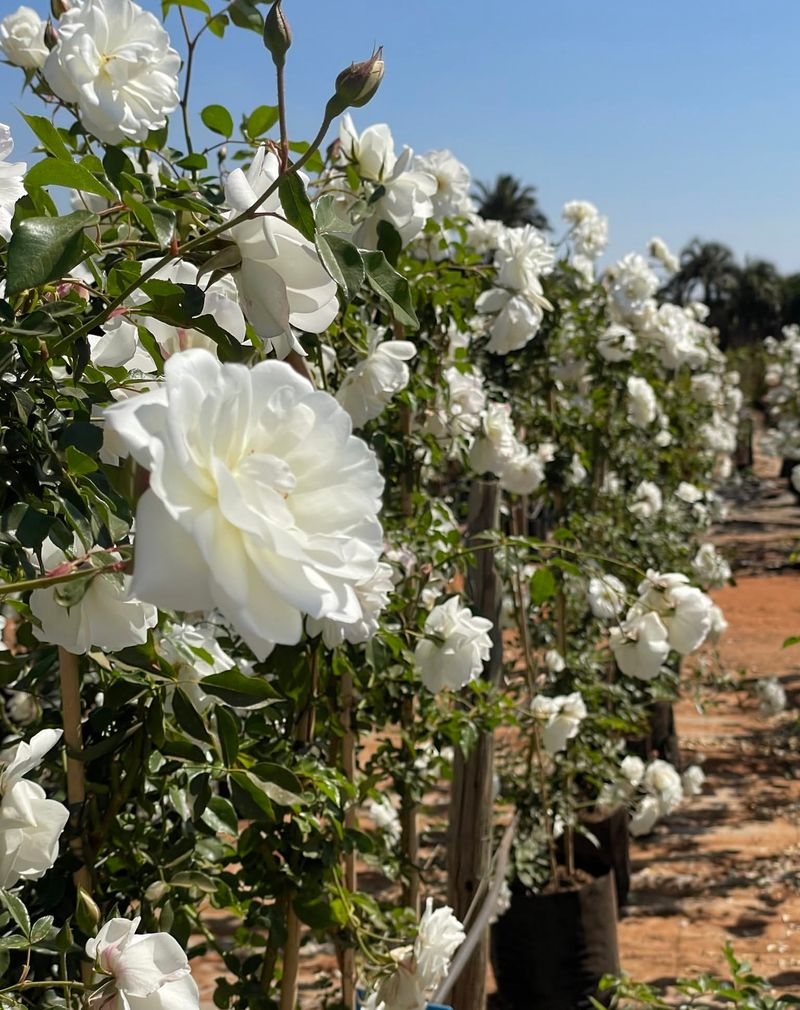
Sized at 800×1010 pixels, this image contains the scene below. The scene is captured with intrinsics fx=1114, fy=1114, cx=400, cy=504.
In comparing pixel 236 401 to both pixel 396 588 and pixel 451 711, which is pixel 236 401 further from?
pixel 451 711

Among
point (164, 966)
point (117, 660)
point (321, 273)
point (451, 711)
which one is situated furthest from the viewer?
point (451, 711)

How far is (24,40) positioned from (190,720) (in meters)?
1.01

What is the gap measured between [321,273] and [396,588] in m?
1.21

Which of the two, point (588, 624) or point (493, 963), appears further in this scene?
point (588, 624)

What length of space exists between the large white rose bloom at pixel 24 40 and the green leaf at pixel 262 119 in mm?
377

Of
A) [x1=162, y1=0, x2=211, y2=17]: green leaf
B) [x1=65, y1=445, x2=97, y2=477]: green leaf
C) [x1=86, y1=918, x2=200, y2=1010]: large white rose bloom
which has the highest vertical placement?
[x1=162, y1=0, x2=211, y2=17]: green leaf

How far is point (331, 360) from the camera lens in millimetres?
1630

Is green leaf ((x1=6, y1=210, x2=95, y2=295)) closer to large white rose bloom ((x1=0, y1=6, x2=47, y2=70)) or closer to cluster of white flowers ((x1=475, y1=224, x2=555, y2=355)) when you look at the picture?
large white rose bloom ((x1=0, y1=6, x2=47, y2=70))

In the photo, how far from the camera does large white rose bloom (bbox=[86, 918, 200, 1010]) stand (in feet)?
2.48

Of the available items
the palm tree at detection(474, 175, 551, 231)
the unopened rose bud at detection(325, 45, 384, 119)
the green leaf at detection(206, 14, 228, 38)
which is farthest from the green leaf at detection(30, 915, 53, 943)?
the palm tree at detection(474, 175, 551, 231)

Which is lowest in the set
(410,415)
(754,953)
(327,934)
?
(754,953)

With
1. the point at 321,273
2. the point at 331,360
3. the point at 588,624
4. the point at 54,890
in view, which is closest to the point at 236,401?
the point at 321,273

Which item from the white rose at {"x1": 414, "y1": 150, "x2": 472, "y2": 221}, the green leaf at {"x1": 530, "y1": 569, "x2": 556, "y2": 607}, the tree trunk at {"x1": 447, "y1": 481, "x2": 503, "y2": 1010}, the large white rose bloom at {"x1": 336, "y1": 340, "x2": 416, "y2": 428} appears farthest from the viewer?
the tree trunk at {"x1": 447, "y1": 481, "x2": 503, "y2": 1010}

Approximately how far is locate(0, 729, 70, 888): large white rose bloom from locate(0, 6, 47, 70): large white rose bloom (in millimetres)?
944
